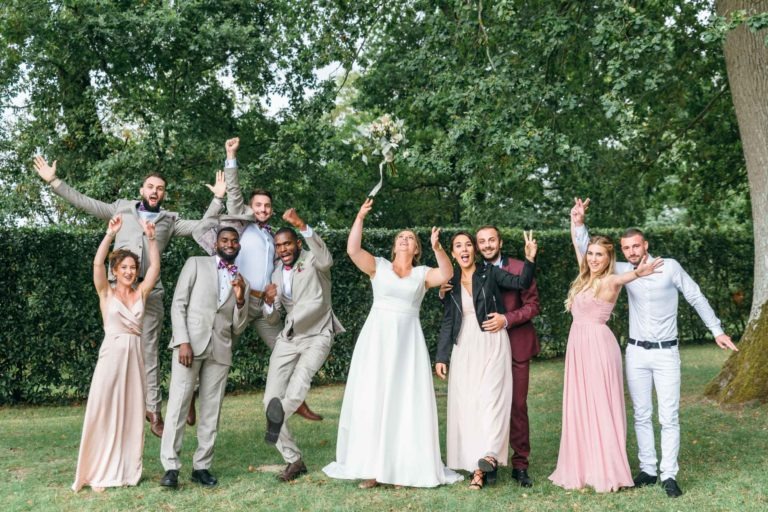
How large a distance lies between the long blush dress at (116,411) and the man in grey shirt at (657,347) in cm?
446

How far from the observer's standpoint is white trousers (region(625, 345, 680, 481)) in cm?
652

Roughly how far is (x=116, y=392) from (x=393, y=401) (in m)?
2.49

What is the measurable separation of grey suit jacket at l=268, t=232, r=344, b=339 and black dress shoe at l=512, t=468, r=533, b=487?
220 centimetres

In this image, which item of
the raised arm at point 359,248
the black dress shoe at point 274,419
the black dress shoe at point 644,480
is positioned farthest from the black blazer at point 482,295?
the black dress shoe at point 644,480

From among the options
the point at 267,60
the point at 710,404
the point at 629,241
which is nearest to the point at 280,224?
the point at 267,60

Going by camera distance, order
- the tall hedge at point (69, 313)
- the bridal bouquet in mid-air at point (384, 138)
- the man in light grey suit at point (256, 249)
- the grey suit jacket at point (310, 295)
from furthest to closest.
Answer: the tall hedge at point (69, 313), the man in light grey suit at point (256, 249), the bridal bouquet in mid-air at point (384, 138), the grey suit jacket at point (310, 295)

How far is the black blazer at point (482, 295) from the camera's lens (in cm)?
686

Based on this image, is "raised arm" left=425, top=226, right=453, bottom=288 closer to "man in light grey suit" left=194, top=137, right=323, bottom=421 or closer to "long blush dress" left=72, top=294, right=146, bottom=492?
"man in light grey suit" left=194, top=137, right=323, bottom=421

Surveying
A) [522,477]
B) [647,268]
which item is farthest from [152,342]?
[647,268]

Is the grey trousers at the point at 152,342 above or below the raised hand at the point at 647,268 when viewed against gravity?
below

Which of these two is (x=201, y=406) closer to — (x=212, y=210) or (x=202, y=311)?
(x=202, y=311)

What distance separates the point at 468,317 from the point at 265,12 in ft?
41.8

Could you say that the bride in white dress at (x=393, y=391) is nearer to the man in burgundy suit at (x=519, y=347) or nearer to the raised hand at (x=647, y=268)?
the man in burgundy suit at (x=519, y=347)

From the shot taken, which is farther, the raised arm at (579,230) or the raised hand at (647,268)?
the raised arm at (579,230)
